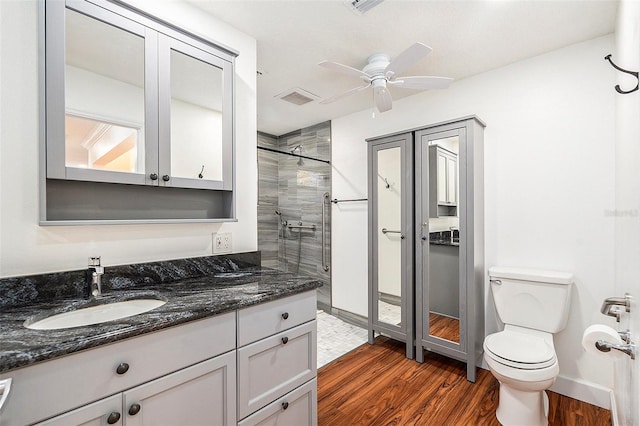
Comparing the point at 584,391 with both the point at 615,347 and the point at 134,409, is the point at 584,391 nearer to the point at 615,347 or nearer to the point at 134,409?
the point at 615,347

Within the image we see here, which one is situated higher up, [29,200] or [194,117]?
[194,117]

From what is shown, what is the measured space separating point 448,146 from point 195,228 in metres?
2.00

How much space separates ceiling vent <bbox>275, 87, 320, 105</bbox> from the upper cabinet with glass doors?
110cm

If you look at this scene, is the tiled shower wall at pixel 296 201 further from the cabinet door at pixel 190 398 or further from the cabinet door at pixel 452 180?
the cabinet door at pixel 190 398

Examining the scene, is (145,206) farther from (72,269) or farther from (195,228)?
(72,269)

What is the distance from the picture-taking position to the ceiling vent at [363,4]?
5.39ft

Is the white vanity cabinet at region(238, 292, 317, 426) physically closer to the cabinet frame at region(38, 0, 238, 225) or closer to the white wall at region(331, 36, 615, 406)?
the cabinet frame at region(38, 0, 238, 225)

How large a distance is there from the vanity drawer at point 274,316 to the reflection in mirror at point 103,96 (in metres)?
0.90

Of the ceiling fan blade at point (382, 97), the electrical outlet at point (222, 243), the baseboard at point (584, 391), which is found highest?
the ceiling fan blade at point (382, 97)

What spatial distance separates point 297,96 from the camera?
2936 mm

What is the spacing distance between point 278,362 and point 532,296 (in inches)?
71.8

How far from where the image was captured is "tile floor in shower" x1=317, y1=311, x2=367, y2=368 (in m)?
2.73

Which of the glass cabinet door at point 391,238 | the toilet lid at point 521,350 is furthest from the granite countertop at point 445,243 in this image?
the toilet lid at point 521,350

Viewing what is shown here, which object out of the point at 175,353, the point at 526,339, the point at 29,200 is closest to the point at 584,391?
the point at 526,339
